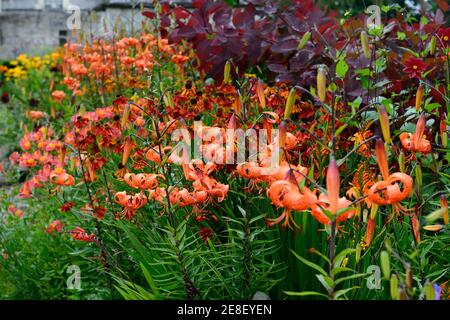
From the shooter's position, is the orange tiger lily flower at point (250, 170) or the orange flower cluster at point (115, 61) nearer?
the orange tiger lily flower at point (250, 170)

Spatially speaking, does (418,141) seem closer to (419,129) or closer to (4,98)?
(419,129)

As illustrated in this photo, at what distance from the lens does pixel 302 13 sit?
385cm

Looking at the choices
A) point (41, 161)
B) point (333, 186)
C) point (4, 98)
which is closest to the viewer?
point (333, 186)

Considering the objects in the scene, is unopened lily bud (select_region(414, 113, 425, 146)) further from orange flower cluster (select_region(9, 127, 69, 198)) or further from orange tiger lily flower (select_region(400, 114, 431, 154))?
orange flower cluster (select_region(9, 127, 69, 198))

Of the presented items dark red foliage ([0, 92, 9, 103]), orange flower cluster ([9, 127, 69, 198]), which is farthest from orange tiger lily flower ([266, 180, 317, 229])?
dark red foliage ([0, 92, 9, 103])

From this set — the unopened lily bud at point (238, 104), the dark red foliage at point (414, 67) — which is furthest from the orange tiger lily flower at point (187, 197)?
the dark red foliage at point (414, 67)

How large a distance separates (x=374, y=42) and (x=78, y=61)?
10.2 feet

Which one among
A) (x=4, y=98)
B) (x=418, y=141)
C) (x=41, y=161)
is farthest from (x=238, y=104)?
(x=4, y=98)

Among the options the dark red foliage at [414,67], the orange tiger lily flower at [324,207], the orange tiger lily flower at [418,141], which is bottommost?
the orange tiger lily flower at [324,207]

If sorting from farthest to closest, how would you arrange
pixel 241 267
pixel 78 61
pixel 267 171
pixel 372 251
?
pixel 78 61
pixel 372 251
pixel 241 267
pixel 267 171

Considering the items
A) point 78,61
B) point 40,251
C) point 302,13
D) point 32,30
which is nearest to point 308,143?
point 302,13

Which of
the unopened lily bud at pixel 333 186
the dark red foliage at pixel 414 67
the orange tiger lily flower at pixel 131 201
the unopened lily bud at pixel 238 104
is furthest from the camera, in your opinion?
the dark red foliage at pixel 414 67

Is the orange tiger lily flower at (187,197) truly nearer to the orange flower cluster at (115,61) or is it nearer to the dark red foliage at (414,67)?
the dark red foliage at (414,67)
